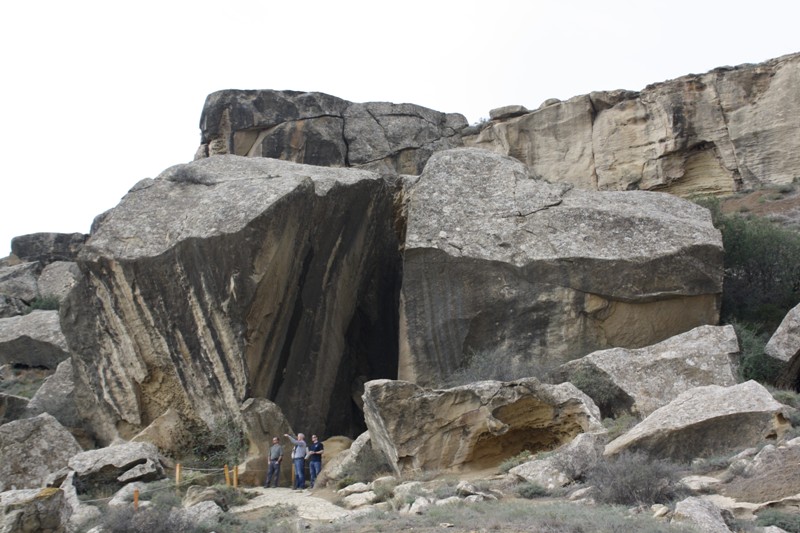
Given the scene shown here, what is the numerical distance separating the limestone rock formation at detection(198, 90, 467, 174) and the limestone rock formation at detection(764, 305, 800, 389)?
18106mm

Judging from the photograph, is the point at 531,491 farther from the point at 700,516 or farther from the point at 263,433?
the point at 263,433

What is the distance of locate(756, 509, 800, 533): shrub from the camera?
32.1 feet

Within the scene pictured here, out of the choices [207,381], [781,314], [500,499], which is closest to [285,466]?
[207,381]

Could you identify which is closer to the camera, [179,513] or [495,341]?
[179,513]

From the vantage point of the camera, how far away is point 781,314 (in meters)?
21.7

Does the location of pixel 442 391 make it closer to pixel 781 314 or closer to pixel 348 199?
pixel 348 199

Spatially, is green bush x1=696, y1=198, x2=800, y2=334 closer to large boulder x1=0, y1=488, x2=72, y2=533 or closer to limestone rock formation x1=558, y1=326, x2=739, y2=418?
limestone rock formation x1=558, y1=326, x2=739, y2=418

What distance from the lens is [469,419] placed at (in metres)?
15.7

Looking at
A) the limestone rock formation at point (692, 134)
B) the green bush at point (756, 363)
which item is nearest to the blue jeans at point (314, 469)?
the green bush at point (756, 363)

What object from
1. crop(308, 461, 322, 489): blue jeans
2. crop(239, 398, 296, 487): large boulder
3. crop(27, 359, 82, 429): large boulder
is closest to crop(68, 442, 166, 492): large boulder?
crop(239, 398, 296, 487): large boulder

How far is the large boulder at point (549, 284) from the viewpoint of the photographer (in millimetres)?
19281

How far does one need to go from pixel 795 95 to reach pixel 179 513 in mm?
31275

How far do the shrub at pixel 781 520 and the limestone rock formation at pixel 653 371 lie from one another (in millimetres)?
6345

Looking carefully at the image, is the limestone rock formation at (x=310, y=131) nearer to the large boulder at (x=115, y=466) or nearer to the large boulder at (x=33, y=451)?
the large boulder at (x=33, y=451)
